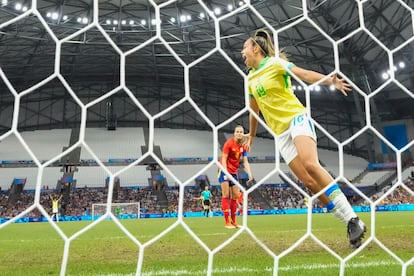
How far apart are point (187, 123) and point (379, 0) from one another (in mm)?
19503

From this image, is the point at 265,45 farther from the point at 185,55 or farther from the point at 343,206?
the point at 185,55

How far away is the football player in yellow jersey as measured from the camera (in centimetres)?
288

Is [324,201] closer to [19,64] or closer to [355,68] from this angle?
[355,68]

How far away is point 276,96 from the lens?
315cm

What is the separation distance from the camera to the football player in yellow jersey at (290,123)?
2.88 meters

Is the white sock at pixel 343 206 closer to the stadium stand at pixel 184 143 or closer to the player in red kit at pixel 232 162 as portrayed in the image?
the player in red kit at pixel 232 162

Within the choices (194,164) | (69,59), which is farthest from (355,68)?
(69,59)

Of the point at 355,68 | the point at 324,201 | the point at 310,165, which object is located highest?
the point at 355,68

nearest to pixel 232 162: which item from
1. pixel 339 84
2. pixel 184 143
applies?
pixel 339 84

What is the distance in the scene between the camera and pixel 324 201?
3.18 m

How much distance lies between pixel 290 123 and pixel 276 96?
0.24 meters

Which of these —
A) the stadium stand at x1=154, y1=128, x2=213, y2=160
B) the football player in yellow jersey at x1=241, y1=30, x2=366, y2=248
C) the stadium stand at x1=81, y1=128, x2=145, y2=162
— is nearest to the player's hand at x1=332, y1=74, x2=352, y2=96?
the football player in yellow jersey at x1=241, y1=30, x2=366, y2=248

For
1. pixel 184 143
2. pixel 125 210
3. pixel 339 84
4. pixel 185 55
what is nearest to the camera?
pixel 339 84

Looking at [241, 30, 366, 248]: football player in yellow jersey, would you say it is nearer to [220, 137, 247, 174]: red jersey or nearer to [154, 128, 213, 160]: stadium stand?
[220, 137, 247, 174]: red jersey
